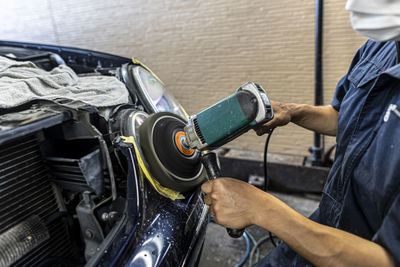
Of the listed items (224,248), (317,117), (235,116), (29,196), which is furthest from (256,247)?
(29,196)

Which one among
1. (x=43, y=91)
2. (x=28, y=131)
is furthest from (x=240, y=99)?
(x=43, y=91)

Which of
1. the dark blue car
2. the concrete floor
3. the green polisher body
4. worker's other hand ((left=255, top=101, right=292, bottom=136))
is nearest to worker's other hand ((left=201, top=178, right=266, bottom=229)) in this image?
the green polisher body

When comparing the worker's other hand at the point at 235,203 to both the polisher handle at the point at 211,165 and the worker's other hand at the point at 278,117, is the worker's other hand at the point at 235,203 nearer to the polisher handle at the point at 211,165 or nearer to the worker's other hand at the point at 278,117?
the polisher handle at the point at 211,165

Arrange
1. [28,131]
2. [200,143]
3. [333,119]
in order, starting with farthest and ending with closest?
1. [333,119]
2. [200,143]
3. [28,131]

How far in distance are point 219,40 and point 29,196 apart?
248 centimetres

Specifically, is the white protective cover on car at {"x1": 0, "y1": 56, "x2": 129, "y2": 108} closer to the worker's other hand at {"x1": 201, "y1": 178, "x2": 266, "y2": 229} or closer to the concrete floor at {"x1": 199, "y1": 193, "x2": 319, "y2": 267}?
the worker's other hand at {"x1": 201, "y1": 178, "x2": 266, "y2": 229}

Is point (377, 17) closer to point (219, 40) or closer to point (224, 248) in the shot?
point (224, 248)

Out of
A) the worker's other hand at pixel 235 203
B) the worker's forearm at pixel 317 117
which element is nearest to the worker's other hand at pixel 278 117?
the worker's forearm at pixel 317 117

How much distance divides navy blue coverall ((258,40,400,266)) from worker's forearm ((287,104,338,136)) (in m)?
0.26

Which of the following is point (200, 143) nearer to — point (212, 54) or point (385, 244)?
point (385, 244)

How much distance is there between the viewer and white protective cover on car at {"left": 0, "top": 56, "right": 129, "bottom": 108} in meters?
1.19

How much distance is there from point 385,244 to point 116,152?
1012mm

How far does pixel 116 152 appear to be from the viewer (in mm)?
1256

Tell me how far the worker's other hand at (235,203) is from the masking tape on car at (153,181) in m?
0.34
